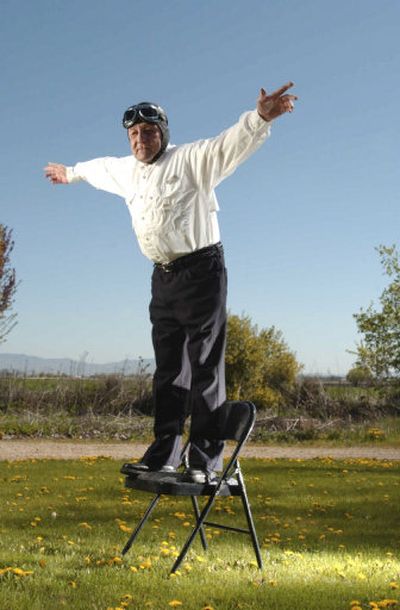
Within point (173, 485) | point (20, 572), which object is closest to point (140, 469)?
point (173, 485)

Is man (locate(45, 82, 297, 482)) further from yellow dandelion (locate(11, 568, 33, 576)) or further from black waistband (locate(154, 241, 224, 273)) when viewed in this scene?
yellow dandelion (locate(11, 568, 33, 576))

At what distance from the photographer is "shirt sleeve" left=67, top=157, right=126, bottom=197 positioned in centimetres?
537

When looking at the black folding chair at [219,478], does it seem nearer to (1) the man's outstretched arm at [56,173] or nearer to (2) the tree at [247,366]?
(1) the man's outstretched arm at [56,173]

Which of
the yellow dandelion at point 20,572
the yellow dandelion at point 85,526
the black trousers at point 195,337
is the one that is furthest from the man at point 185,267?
the yellow dandelion at point 85,526

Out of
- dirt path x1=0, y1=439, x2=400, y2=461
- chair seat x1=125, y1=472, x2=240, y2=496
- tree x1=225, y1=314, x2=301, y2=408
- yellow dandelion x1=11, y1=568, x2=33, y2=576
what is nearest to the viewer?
chair seat x1=125, y1=472, x2=240, y2=496

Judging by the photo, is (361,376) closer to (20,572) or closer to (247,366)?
(247,366)

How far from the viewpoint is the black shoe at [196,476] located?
468 centimetres

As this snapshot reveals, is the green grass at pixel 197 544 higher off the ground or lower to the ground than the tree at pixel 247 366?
lower

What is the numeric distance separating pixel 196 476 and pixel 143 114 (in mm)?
2195

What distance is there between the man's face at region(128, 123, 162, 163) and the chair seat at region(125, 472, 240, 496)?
77.2 inches

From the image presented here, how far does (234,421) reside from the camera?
15.9ft

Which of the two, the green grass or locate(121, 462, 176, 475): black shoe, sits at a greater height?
locate(121, 462, 176, 475): black shoe

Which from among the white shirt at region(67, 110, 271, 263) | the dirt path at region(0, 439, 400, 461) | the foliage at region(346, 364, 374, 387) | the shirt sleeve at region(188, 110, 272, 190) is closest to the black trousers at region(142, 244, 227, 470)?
the white shirt at region(67, 110, 271, 263)

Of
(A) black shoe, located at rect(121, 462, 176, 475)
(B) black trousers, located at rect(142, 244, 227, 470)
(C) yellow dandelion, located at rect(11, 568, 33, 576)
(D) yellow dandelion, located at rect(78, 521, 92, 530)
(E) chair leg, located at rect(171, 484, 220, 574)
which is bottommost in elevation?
(D) yellow dandelion, located at rect(78, 521, 92, 530)
